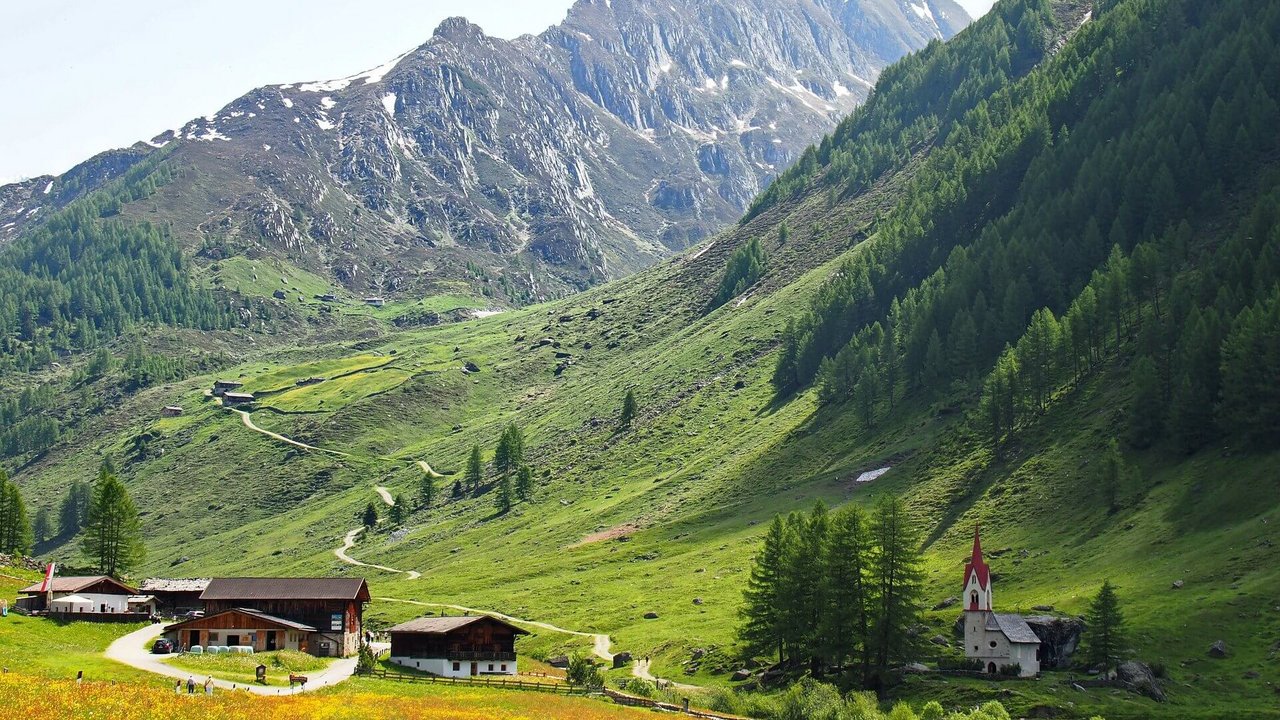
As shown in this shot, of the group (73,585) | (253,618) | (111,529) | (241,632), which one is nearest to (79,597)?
(73,585)

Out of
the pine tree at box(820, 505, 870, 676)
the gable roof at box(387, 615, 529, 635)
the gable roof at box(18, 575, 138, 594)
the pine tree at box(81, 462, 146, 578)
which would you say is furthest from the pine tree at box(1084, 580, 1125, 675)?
the pine tree at box(81, 462, 146, 578)

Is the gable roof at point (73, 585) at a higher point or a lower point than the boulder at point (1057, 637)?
higher

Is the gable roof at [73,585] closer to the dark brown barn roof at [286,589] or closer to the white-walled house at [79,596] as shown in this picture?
the white-walled house at [79,596]

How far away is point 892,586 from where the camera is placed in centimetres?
9694

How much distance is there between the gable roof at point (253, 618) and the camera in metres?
95.6

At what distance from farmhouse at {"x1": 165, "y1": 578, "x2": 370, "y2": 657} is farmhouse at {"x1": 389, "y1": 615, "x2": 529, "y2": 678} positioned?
626cm

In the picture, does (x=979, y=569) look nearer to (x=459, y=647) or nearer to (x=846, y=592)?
(x=846, y=592)

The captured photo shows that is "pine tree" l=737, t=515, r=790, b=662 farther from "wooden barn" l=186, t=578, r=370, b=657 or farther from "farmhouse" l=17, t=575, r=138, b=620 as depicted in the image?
"farmhouse" l=17, t=575, r=138, b=620

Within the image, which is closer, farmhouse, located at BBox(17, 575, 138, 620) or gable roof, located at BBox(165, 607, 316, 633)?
gable roof, located at BBox(165, 607, 316, 633)

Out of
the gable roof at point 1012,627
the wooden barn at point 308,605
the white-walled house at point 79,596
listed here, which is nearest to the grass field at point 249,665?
the wooden barn at point 308,605

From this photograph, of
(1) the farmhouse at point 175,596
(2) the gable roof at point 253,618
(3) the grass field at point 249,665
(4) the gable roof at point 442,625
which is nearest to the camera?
(3) the grass field at point 249,665

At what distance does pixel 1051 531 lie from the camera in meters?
129

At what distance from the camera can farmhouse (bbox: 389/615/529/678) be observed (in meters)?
101

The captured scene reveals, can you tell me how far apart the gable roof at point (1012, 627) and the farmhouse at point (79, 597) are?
75.5 m
